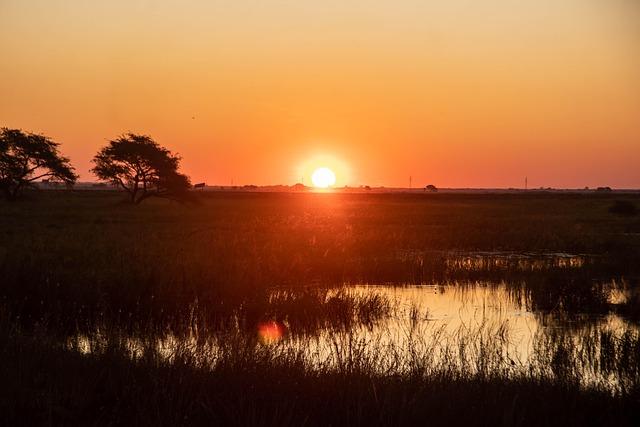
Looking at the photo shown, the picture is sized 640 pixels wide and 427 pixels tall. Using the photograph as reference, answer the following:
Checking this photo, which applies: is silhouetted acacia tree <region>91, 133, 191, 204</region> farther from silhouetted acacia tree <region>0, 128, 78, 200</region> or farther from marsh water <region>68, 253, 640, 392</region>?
marsh water <region>68, 253, 640, 392</region>

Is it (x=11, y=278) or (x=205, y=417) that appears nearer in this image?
(x=205, y=417)

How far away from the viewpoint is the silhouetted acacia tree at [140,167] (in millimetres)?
62375

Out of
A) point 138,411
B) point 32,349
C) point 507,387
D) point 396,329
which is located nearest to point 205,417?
point 138,411

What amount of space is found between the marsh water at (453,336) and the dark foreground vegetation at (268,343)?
8cm

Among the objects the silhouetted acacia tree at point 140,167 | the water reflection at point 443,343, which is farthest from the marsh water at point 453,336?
the silhouetted acacia tree at point 140,167

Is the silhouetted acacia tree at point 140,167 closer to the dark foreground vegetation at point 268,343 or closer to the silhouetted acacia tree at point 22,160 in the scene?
the silhouetted acacia tree at point 22,160

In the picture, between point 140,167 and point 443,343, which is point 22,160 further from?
point 443,343

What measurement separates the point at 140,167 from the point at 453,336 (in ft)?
184

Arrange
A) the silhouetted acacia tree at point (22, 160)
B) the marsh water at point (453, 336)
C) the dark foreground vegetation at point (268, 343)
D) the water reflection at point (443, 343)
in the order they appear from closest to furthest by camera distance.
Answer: the dark foreground vegetation at point (268, 343) → the water reflection at point (443, 343) → the marsh water at point (453, 336) → the silhouetted acacia tree at point (22, 160)

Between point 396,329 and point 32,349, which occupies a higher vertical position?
point 32,349

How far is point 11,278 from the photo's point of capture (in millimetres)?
13484

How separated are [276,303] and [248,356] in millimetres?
6134

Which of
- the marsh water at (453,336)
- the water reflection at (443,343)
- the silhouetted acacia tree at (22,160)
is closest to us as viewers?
the water reflection at (443,343)

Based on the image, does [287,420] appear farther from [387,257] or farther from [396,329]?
[387,257]
